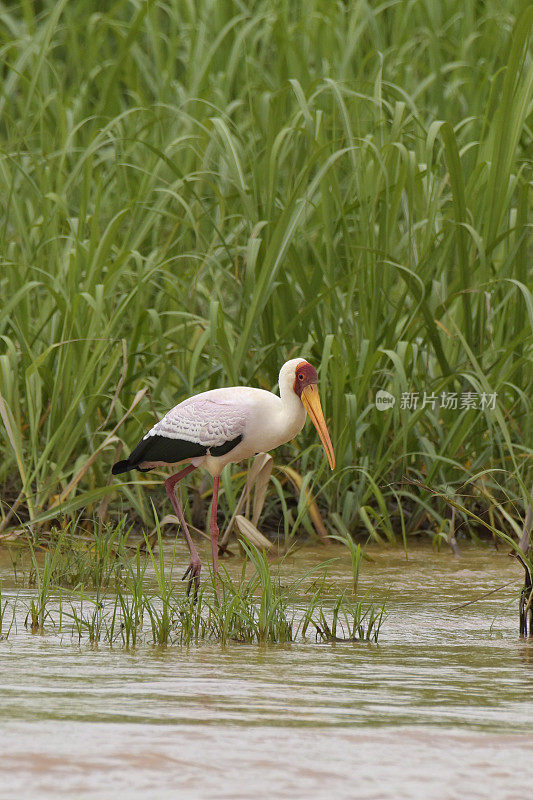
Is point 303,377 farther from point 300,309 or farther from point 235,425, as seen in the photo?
point 300,309

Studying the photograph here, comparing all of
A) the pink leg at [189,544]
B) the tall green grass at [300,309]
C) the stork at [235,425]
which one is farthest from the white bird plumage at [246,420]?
the tall green grass at [300,309]

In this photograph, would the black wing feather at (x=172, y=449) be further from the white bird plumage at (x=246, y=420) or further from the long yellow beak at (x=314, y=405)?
the long yellow beak at (x=314, y=405)

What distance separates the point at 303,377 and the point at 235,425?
31 centimetres

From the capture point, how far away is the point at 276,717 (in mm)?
3029

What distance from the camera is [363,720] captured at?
3023mm

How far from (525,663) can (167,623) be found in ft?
3.37

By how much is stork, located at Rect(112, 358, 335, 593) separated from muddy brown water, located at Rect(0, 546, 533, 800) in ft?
3.18

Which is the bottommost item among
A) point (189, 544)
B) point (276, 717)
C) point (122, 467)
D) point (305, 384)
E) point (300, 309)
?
point (276, 717)

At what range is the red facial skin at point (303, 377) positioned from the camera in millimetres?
5098

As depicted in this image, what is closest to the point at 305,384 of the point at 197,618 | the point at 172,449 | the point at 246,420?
the point at 246,420

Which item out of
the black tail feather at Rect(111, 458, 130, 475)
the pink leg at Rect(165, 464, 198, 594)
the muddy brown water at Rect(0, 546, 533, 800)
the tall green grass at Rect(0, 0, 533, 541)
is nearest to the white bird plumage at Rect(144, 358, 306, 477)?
the black tail feather at Rect(111, 458, 130, 475)

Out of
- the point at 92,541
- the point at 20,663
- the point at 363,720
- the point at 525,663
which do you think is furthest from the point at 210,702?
the point at 92,541

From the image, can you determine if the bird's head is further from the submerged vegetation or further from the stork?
the submerged vegetation

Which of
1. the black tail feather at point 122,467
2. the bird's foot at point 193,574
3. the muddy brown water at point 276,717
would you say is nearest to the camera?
the muddy brown water at point 276,717
